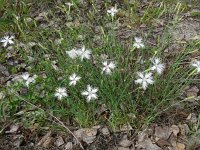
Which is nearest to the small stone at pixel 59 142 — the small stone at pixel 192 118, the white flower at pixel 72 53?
the white flower at pixel 72 53

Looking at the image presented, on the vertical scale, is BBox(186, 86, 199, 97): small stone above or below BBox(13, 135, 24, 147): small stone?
above

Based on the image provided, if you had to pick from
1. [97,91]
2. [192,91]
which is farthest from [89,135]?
[192,91]

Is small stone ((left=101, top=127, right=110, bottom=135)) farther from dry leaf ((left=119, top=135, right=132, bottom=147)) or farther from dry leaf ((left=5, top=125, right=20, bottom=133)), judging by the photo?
dry leaf ((left=5, top=125, right=20, bottom=133))

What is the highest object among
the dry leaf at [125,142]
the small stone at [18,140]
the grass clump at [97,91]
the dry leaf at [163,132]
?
the grass clump at [97,91]

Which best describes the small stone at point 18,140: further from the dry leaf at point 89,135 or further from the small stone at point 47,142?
the dry leaf at point 89,135

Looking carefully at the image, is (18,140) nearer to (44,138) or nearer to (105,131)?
(44,138)

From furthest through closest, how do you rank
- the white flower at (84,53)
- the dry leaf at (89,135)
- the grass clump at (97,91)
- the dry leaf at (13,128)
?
the dry leaf at (13,128)
the dry leaf at (89,135)
the grass clump at (97,91)
the white flower at (84,53)

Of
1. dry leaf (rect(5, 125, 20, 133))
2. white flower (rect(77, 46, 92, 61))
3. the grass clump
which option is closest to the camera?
white flower (rect(77, 46, 92, 61))

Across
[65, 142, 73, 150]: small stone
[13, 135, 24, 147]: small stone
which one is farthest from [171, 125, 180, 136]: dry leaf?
[13, 135, 24, 147]: small stone

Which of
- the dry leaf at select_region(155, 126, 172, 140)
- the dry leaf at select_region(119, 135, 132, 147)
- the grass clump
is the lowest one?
the dry leaf at select_region(119, 135, 132, 147)

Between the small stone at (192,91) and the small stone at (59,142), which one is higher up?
the small stone at (192,91)

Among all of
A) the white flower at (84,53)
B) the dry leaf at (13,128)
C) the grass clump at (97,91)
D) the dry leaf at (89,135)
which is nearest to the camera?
the white flower at (84,53)
